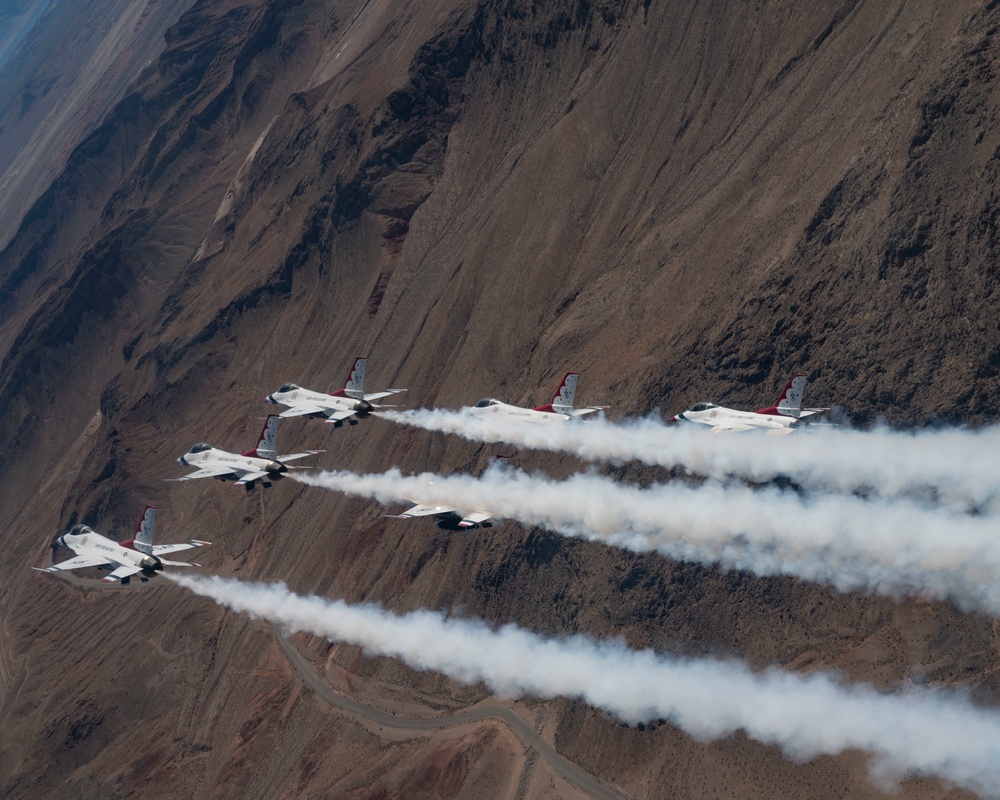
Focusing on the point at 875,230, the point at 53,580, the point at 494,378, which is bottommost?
the point at 53,580

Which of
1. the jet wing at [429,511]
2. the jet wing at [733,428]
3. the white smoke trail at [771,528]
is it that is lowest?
the white smoke trail at [771,528]

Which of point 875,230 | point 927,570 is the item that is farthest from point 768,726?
point 875,230

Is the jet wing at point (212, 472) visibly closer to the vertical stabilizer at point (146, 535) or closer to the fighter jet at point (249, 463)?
the fighter jet at point (249, 463)

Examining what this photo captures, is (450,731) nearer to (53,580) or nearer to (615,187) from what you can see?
(615,187)

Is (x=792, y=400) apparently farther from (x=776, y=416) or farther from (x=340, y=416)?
(x=340, y=416)

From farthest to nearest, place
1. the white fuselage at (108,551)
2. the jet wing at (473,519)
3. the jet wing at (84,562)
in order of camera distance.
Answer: the jet wing at (84,562), the white fuselage at (108,551), the jet wing at (473,519)

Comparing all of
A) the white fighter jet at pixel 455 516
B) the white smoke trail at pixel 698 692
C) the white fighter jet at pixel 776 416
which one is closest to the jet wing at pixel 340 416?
the white fighter jet at pixel 455 516

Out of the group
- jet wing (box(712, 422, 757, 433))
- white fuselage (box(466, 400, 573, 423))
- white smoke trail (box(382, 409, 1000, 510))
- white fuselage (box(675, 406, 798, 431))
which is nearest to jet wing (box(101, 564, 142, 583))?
white fuselage (box(466, 400, 573, 423))
